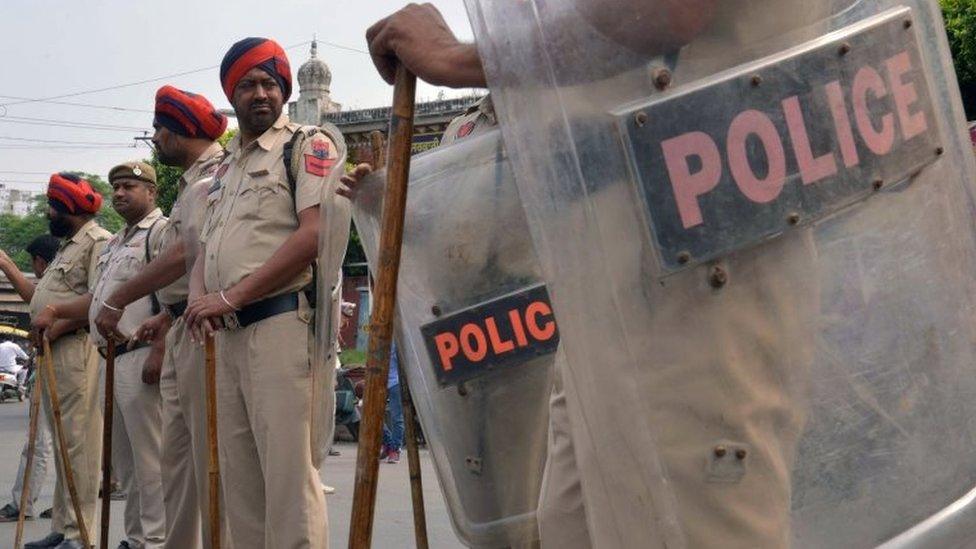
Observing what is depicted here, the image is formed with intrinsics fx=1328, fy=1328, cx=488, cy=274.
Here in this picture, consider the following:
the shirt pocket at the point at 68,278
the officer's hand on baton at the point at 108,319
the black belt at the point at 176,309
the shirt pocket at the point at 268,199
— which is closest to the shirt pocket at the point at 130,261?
the officer's hand on baton at the point at 108,319

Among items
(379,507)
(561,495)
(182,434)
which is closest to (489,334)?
(561,495)

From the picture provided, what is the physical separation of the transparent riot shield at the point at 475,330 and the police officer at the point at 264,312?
2.36 feet

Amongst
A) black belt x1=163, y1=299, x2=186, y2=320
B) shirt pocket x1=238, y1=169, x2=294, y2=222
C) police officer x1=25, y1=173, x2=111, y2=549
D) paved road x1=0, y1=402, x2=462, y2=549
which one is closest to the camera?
shirt pocket x1=238, y1=169, x2=294, y2=222

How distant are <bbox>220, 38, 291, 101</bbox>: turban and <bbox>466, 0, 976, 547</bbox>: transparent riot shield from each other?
8.74ft

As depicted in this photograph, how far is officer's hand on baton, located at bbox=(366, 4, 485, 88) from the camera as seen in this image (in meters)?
1.96

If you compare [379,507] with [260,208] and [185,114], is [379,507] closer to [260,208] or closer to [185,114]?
[185,114]

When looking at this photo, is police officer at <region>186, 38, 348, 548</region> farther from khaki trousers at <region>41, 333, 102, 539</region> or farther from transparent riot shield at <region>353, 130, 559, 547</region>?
khaki trousers at <region>41, 333, 102, 539</region>

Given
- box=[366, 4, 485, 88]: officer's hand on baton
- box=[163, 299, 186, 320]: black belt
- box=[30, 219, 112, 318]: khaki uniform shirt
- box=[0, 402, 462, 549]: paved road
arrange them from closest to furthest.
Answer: box=[366, 4, 485, 88]: officer's hand on baton < box=[163, 299, 186, 320]: black belt < box=[0, 402, 462, 549]: paved road < box=[30, 219, 112, 318]: khaki uniform shirt

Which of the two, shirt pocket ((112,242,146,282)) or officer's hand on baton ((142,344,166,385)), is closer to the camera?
officer's hand on baton ((142,344,166,385))

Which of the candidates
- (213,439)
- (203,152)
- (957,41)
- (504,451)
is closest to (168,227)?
(203,152)

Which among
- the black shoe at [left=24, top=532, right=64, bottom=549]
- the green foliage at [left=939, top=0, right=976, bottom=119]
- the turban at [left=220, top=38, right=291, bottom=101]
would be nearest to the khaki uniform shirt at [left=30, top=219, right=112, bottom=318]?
the black shoe at [left=24, top=532, right=64, bottom=549]

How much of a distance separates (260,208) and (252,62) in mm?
510

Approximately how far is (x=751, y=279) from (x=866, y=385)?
217 millimetres

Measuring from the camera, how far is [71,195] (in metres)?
7.22
